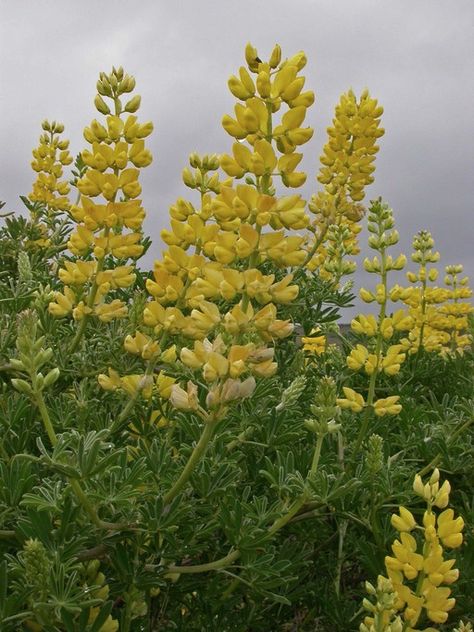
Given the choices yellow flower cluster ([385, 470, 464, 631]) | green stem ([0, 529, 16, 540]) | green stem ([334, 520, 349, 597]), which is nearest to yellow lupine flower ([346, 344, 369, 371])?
green stem ([334, 520, 349, 597])

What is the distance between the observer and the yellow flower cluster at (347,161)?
10.7 feet

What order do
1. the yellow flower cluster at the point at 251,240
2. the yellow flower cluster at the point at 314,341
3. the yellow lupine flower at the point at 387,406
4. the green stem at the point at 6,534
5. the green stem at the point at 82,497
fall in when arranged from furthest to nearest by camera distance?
the yellow flower cluster at the point at 314,341, the yellow lupine flower at the point at 387,406, the green stem at the point at 6,534, the green stem at the point at 82,497, the yellow flower cluster at the point at 251,240

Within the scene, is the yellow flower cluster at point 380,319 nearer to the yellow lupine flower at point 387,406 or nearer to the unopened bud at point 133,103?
the yellow lupine flower at point 387,406

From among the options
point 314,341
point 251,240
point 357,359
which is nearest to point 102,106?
point 251,240

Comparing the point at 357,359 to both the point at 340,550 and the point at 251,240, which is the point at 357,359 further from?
the point at 251,240

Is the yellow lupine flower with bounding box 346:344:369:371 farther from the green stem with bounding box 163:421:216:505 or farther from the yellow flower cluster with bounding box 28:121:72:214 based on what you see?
the yellow flower cluster with bounding box 28:121:72:214

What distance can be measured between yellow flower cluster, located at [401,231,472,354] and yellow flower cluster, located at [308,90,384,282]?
1.56 ft

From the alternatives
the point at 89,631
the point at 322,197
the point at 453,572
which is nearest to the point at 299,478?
the point at 453,572

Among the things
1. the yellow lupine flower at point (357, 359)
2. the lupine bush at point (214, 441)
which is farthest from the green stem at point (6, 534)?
the yellow lupine flower at point (357, 359)

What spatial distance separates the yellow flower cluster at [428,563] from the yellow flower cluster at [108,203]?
0.87m

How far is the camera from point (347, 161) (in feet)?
10.9

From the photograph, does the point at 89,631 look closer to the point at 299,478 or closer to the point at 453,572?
the point at 299,478

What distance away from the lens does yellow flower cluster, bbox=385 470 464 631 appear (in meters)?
1.68

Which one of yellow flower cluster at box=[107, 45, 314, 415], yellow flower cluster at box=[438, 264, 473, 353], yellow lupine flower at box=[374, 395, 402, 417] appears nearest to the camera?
yellow flower cluster at box=[107, 45, 314, 415]
